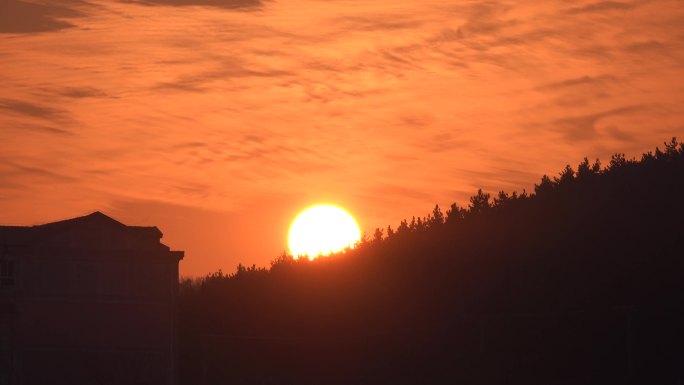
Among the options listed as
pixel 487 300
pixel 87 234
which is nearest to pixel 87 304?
pixel 87 234

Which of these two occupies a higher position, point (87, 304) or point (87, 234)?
point (87, 234)

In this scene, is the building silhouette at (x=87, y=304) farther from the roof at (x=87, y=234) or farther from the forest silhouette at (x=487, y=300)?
the forest silhouette at (x=487, y=300)

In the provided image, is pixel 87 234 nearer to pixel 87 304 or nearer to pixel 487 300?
pixel 87 304

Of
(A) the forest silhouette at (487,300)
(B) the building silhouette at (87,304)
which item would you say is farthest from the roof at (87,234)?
(A) the forest silhouette at (487,300)

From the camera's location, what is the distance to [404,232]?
72062 mm

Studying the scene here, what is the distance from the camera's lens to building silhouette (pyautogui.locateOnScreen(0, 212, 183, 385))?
4784 centimetres

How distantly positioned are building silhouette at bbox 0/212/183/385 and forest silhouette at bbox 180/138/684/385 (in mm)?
2517

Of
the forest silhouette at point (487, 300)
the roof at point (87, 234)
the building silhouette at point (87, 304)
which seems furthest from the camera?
the roof at point (87, 234)

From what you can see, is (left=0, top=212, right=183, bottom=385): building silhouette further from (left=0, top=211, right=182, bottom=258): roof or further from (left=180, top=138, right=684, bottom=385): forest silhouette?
(left=180, top=138, right=684, bottom=385): forest silhouette

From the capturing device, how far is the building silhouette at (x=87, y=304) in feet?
157

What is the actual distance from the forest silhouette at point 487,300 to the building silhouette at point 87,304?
8.26ft

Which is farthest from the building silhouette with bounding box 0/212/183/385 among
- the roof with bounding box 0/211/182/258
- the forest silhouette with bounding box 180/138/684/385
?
the forest silhouette with bounding box 180/138/684/385

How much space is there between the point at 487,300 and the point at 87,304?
17490mm

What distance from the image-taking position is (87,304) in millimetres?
48812
